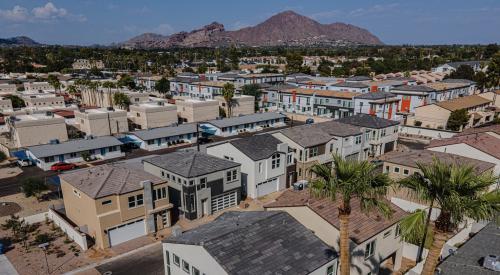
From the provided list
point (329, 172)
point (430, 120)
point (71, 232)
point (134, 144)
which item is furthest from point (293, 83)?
point (329, 172)

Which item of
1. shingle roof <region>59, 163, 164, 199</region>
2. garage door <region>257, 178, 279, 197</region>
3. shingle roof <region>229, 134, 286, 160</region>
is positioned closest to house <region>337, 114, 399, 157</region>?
shingle roof <region>229, 134, 286, 160</region>

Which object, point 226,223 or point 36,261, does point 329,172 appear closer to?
point 226,223

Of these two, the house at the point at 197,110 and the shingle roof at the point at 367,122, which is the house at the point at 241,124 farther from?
the shingle roof at the point at 367,122

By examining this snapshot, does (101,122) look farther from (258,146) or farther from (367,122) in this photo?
(367,122)

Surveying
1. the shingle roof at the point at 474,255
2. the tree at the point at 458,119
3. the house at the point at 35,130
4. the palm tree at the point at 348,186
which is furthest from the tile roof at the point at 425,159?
the house at the point at 35,130

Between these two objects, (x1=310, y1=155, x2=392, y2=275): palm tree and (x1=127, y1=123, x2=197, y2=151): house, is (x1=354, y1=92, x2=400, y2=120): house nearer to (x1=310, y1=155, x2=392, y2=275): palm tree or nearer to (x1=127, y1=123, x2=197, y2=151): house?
(x1=127, y1=123, x2=197, y2=151): house
